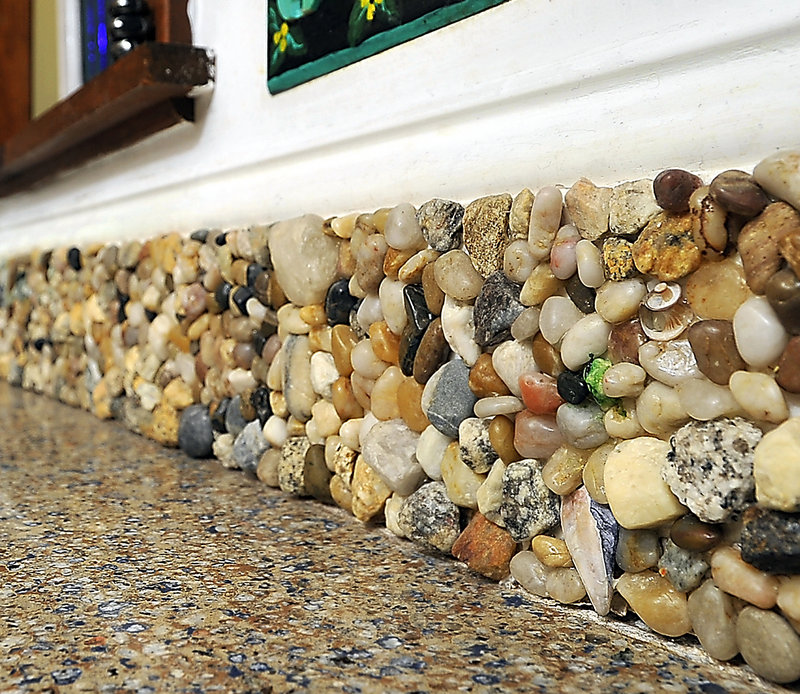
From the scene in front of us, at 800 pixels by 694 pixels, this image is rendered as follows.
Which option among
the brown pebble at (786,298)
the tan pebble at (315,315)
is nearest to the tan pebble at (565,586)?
the brown pebble at (786,298)

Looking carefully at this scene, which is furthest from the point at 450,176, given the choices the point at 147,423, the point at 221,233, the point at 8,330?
the point at 8,330

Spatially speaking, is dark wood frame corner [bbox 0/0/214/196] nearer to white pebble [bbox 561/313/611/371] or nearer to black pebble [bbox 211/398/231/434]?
black pebble [bbox 211/398/231/434]

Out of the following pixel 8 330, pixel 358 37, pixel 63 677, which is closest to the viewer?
pixel 63 677

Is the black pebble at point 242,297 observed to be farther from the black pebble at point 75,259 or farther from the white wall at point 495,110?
the black pebble at point 75,259

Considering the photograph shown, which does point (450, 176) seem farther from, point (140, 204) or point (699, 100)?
point (140, 204)

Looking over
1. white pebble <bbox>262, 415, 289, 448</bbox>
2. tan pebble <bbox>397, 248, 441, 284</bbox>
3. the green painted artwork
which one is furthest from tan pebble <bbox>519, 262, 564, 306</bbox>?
white pebble <bbox>262, 415, 289, 448</bbox>

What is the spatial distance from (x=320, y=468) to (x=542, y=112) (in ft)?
1.18

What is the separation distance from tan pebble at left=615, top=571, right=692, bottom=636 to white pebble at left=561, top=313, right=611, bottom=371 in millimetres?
128

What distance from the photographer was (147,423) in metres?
1.07

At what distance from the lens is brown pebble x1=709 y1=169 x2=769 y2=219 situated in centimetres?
45

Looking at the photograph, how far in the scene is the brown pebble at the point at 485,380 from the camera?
0.60 metres

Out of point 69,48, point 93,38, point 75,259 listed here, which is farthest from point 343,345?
point 69,48

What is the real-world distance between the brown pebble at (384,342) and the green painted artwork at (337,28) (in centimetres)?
23

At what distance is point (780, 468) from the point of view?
0.42 m
